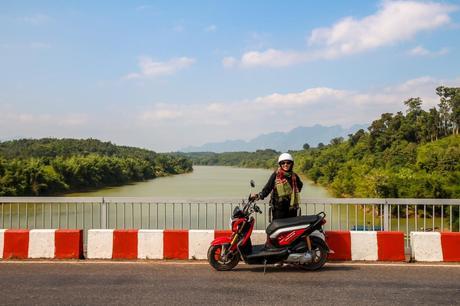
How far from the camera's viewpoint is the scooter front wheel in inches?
273

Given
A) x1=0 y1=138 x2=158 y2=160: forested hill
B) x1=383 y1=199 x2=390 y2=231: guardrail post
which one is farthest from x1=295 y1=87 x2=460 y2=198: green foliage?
x1=0 y1=138 x2=158 y2=160: forested hill

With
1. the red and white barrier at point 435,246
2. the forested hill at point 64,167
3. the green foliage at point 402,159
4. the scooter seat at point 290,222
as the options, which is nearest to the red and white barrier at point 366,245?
the red and white barrier at point 435,246

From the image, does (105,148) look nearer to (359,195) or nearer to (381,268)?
(359,195)

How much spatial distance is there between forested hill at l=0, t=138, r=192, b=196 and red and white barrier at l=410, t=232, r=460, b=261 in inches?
2137

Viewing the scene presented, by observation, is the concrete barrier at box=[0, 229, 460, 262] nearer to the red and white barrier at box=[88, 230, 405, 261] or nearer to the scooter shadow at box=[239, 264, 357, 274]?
the red and white barrier at box=[88, 230, 405, 261]

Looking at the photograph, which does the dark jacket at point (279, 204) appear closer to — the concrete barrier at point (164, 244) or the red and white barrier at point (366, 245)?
the concrete barrier at point (164, 244)

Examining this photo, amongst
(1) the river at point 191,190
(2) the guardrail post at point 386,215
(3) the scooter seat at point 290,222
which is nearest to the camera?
(3) the scooter seat at point 290,222

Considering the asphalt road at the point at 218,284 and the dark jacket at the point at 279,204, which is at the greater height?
the dark jacket at the point at 279,204

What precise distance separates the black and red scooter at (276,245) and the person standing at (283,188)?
293 mm

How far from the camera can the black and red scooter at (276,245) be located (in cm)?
688

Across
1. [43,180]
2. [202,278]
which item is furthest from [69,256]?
[43,180]

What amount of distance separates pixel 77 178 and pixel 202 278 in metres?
69.1

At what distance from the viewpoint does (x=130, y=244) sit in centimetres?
771

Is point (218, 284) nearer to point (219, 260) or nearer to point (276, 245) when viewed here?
point (219, 260)
